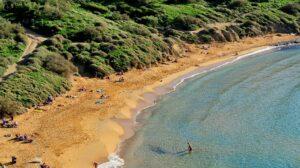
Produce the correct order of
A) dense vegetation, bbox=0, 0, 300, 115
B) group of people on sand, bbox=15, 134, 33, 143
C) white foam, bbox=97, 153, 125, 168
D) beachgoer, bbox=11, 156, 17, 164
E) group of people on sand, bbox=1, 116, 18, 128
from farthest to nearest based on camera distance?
dense vegetation, bbox=0, 0, 300, 115
group of people on sand, bbox=1, 116, 18, 128
group of people on sand, bbox=15, 134, 33, 143
white foam, bbox=97, 153, 125, 168
beachgoer, bbox=11, 156, 17, 164

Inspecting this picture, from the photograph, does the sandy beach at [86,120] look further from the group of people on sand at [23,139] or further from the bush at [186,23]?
the bush at [186,23]

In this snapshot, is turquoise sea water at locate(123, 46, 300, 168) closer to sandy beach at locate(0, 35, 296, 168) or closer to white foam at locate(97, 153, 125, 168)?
white foam at locate(97, 153, 125, 168)

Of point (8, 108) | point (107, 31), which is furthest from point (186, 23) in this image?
point (8, 108)

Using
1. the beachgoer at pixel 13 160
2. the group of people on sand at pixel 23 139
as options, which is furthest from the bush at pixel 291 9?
the beachgoer at pixel 13 160

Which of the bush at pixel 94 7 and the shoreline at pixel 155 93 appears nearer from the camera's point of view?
the shoreline at pixel 155 93

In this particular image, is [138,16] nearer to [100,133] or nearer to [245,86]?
[245,86]

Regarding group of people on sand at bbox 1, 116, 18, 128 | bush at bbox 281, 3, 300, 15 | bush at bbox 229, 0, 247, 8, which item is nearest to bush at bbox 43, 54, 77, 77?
group of people on sand at bbox 1, 116, 18, 128

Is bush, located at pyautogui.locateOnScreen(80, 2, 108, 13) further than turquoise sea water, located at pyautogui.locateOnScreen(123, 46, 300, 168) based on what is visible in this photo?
Yes
